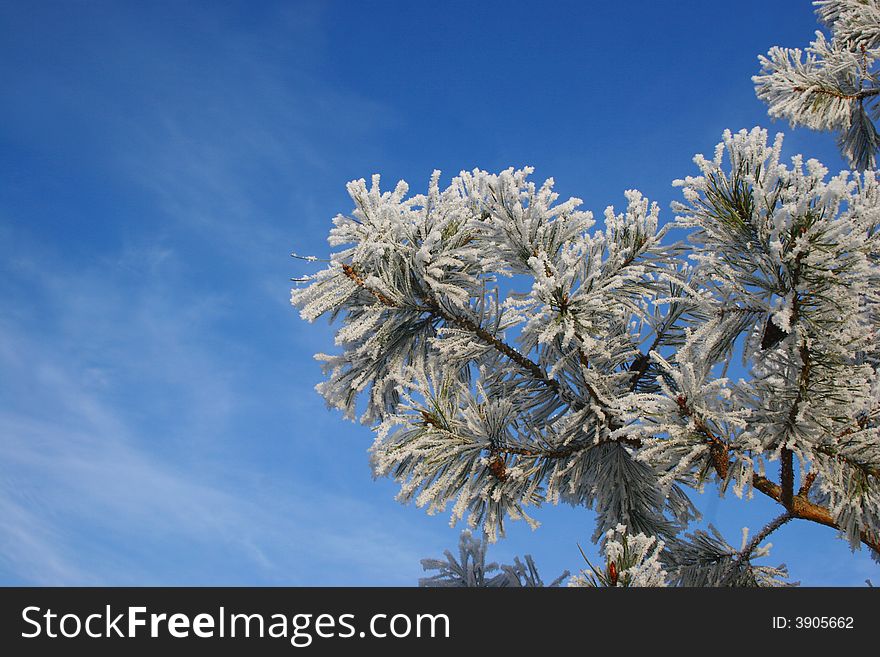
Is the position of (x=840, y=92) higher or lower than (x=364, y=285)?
higher

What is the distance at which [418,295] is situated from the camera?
4426mm

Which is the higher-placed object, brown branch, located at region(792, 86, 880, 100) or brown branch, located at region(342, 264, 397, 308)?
brown branch, located at region(792, 86, 880, 100)

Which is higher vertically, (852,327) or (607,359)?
(607,359)

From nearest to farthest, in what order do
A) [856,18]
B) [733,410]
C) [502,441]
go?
[733,410], [502,441], [856,18]

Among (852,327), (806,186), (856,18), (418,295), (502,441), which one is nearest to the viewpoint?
(806,186)

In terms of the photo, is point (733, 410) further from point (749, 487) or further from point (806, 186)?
point (806, 186)

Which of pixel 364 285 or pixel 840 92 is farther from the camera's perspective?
pixel 840 92

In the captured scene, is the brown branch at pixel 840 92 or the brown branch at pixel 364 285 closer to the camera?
the brown branch at pixel 364 285

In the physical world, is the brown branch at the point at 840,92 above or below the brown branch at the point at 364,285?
above

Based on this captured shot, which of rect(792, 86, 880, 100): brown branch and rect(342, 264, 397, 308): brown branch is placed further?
rect(792, 86, 880, 100): brown branch

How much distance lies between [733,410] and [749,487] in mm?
388
